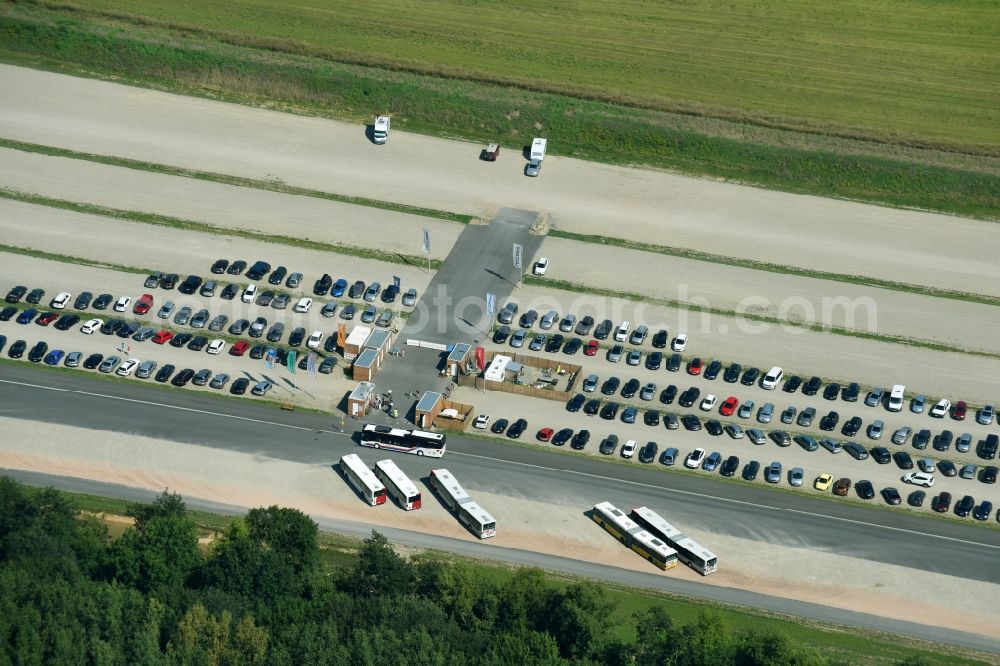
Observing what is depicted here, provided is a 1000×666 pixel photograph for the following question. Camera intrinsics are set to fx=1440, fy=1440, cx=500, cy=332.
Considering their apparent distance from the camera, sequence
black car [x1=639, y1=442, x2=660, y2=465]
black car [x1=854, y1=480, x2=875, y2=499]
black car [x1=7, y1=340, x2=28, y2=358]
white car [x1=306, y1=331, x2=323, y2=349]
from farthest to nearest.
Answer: white car [x1=306, y1=331, x2=323, y2=349] < black car [x1=7, y1=340, x2=28, y2=358] < black car [x1=639, y1=442, x2=660, y2=465] < black car [x1=854, y1=480, x2=875, y2=499]

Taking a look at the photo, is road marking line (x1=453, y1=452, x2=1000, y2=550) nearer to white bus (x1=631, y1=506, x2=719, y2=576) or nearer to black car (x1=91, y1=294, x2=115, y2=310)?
white bus (x1=631, y1=506, x2=719, y2=576)

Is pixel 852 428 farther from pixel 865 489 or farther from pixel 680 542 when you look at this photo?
pixel 680 542

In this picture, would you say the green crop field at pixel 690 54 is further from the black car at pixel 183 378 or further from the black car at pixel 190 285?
the black car at pixel 183 378

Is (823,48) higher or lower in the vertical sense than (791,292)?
higher

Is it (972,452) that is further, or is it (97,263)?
(97,263)

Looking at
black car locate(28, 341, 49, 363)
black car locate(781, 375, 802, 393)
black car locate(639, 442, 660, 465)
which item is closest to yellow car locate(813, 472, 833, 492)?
black car locate(781, 375, 802, 393)

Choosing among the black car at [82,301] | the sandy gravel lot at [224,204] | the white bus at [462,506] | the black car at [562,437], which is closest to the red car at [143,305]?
the black car at [82,301]

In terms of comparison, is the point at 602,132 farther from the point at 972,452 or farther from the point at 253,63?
the point at 972,452

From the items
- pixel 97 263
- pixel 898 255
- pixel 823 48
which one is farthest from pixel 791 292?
pixel 97 263
